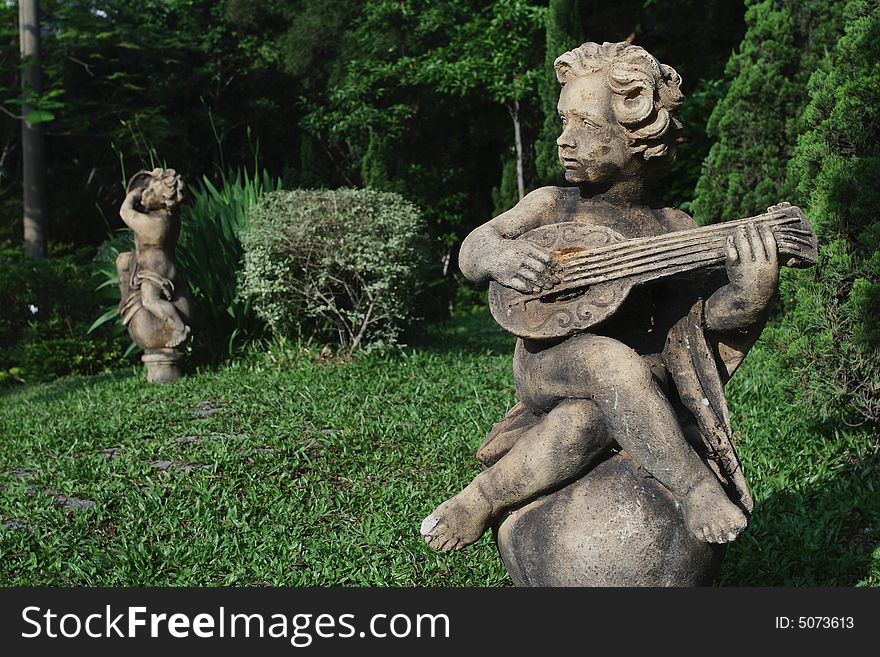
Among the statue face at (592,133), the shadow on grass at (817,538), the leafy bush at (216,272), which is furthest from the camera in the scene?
the leafy bush at (216,272)

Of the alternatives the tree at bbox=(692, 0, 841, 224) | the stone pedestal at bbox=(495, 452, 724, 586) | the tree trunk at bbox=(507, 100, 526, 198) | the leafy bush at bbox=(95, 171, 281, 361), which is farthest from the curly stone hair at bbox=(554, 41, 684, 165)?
the tree trunk at bbox=(507, 100, 526, 198)

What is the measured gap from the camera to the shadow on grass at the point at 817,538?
439 cm

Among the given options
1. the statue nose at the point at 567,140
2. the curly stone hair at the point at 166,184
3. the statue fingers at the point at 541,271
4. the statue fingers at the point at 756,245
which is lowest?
the curly stone hair at the point at 166,184

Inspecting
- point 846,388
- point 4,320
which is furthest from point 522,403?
point 4,320

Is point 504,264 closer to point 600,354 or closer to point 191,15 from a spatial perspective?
point 600,354

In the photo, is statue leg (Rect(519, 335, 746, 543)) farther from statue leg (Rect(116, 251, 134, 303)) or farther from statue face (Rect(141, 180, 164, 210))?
statue leg (Rect(116, 251, 134, 303))

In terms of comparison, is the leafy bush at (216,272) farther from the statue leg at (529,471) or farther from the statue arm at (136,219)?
the statue leg at (529,471)

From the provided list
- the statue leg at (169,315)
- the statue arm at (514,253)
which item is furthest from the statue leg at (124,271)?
the statue arm at (514,253)

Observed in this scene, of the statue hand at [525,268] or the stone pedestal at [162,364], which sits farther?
the stone pedestal at [162,364]

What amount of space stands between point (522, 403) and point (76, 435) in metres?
4.60

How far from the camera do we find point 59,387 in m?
9.55

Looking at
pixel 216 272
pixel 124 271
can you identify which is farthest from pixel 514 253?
pixel 216 272

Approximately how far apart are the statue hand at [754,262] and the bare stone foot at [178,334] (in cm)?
662

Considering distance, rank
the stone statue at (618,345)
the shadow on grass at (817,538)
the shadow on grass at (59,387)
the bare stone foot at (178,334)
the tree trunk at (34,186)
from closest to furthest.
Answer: the stone statue at (618,345) < the shadow on grass at (817,538) < the bare stone foot at (178,334) < the shadow on grass at (59,387) < the tree trunk at (34,186)
